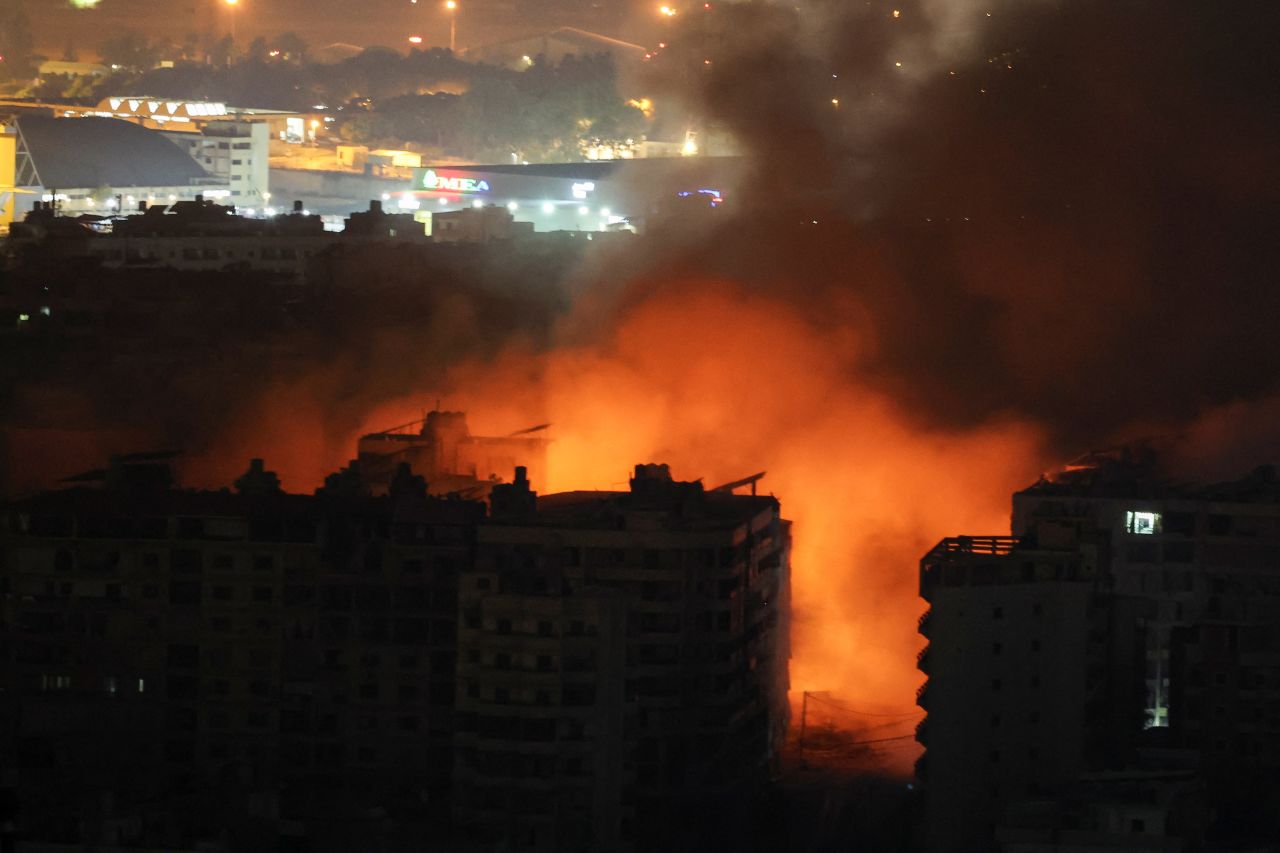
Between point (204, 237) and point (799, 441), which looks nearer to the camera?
point (799, 441)

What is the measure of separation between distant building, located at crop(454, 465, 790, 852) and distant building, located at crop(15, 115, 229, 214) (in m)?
23.2

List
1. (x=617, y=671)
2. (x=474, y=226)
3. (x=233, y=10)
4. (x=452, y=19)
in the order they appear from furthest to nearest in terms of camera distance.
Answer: (x=233, y=10), (x=452, y=19), (x=474, y=226), (x=617, y=671)

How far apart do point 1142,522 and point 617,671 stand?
4.26 metres

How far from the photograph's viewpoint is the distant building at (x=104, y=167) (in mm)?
42062

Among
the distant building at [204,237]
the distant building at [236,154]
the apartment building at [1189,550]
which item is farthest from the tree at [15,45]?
the apartment building at [1189,550]

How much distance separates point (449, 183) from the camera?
44.4m

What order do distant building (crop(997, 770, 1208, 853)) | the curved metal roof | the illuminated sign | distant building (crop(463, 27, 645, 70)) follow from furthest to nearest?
1. distant building (crop(463, 27, 645, 70))
2. the illuminated sign
3. the curved metal roof
4. distant building (crop(997, 770, 1208, 853))

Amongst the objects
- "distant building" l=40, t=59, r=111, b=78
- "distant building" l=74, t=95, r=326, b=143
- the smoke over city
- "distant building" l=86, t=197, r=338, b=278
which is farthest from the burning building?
"distant building" l=40, t=59, r=111, b=78

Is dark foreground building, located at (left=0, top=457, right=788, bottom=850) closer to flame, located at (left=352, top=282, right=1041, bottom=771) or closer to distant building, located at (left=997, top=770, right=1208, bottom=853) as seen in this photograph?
distant building, located at (left=997, top=770, right=1208, bottom=853)

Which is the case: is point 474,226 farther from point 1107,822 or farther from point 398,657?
point 1107,822

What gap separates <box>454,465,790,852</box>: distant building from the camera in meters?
17.1

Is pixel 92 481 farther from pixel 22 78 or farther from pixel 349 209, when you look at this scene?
pixel 22 78

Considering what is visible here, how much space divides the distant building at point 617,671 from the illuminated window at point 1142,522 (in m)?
2.34

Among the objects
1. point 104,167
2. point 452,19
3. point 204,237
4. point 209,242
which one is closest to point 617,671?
point 209,242
